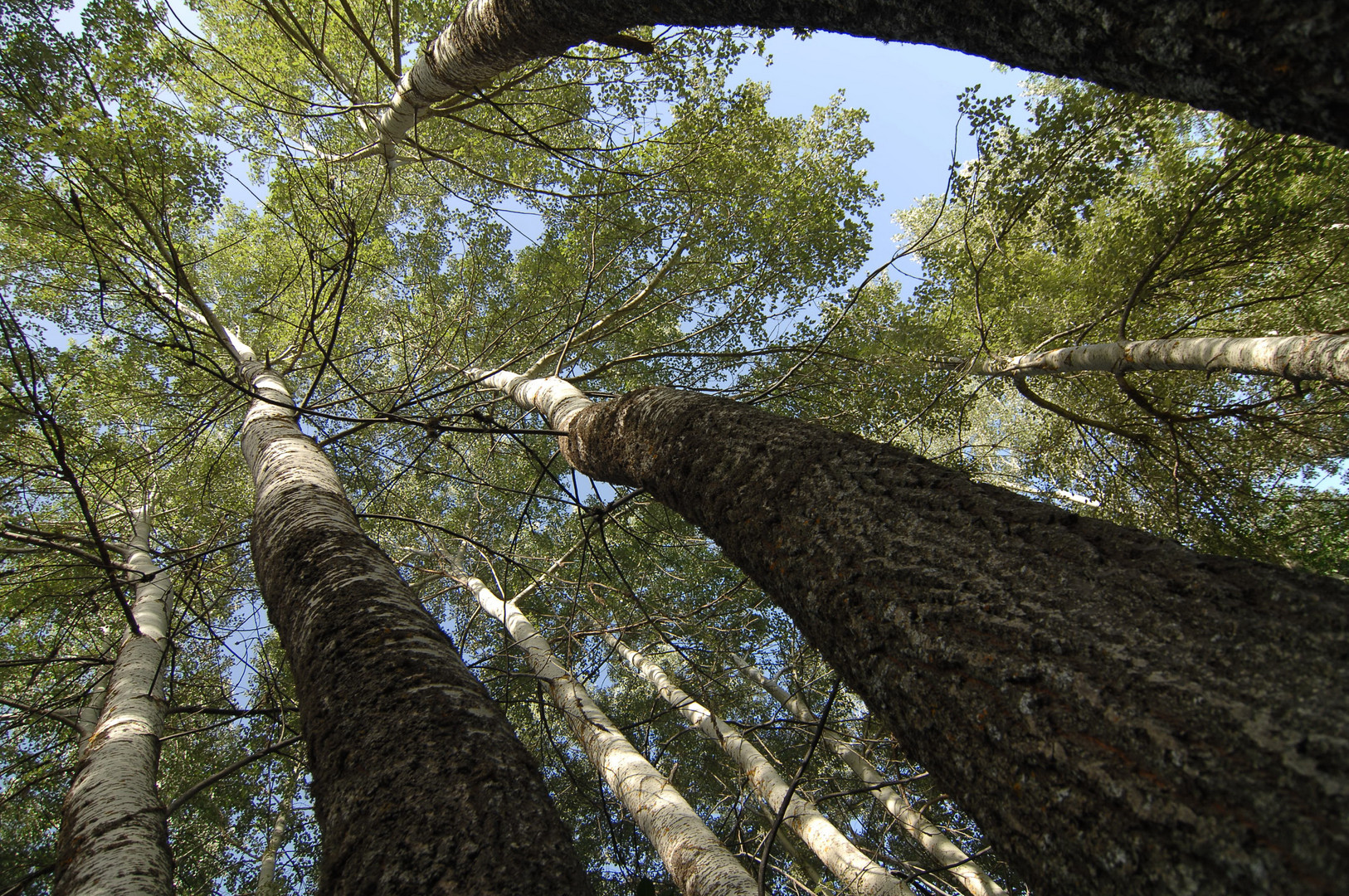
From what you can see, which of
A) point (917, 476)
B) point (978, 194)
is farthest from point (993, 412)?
point (917, 476)

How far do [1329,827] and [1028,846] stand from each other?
302mm

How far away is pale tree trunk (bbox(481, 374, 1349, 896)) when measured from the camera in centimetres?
57

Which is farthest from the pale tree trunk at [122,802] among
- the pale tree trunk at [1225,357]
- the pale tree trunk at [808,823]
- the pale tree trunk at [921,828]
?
the pale tree trunk at [1225,357]

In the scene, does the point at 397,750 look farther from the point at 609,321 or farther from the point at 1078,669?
the point at 609,321

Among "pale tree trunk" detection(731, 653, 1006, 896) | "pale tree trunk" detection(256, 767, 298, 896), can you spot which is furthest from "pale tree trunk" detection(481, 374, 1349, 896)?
"pale tree trunk" detection(256, 767, 298, 896)

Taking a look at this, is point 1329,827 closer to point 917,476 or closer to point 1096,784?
point 1096,784

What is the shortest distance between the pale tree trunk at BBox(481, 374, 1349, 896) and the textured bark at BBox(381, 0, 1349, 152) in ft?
2.04

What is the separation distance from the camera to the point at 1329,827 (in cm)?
53

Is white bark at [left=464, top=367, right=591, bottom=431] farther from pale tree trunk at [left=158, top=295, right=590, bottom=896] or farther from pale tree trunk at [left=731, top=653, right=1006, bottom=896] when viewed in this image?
pale tree trunk at [left=731, top=653, right=1006, bottom=896]

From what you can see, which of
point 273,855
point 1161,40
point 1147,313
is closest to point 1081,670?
point 1161,40

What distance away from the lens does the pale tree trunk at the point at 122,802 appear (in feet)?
6.26

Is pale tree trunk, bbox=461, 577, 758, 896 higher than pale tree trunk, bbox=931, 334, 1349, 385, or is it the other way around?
pale tree trunk, bbox=931, 334, 1349, 385

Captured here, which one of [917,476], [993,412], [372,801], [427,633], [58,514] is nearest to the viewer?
[372,801]

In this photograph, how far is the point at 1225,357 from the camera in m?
3.84
